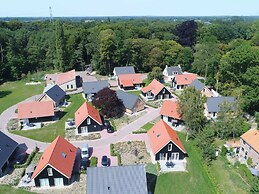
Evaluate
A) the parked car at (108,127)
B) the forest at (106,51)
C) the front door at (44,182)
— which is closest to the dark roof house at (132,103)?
the parked car at (108,127)

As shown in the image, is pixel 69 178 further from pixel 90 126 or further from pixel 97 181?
pixel 90 126

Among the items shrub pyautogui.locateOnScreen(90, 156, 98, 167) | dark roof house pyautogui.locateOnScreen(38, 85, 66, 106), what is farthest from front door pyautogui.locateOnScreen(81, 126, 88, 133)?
dark roof house pyautogui.locateOnScreen(38, 85, 66, 106)

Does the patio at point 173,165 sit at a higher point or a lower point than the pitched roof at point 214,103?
lower

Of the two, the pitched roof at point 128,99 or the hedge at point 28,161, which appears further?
the pitched roof at point 128,99

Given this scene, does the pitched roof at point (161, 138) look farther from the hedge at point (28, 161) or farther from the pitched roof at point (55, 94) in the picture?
the pitched roof at point (55, 94)

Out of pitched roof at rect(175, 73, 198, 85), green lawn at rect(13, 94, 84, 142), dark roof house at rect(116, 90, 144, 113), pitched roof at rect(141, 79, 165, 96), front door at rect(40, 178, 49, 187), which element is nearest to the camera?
front door at rect(40, 178, 49, 187)

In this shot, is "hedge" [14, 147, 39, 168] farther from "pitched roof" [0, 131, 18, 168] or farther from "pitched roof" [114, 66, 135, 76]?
"pitched roof" [114, 66, 135, 76]

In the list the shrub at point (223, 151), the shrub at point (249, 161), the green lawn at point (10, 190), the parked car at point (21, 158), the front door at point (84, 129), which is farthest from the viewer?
the front door at point (84, 129)
